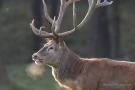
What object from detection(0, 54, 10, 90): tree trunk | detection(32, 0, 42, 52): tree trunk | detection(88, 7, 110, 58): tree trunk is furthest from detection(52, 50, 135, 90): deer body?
detection(32, 0, 42, 52): tree trunk

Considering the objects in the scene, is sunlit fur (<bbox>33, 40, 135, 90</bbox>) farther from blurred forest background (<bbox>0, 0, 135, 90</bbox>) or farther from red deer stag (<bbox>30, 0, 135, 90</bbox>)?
blurred forest background (<bbox>0, 0, 135, 90</bbox>)

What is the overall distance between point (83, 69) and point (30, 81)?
832cm

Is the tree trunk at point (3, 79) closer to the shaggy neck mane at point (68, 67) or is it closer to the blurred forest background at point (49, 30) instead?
the blurred forest background at point (49, 30)

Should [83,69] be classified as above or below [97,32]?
above

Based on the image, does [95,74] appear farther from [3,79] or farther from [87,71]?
[3,79]

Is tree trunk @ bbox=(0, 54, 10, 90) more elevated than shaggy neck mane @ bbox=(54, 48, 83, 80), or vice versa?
shaggy neck mane @ bbox=(54, 48, 83, 80)

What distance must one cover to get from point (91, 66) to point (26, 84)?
7.93m

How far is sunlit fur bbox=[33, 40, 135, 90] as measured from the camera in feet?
33.3

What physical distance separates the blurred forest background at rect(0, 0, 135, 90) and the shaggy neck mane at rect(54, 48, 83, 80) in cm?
767

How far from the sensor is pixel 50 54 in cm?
1051

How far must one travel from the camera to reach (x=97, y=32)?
22469 millimetres

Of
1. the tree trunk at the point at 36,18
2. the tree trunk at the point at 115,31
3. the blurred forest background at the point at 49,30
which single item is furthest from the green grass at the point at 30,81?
the tree trunk at the point at 36,18

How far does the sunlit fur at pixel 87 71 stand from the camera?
400 inches

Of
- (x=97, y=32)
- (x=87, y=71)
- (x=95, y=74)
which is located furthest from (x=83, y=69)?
(x=97, y=32)
